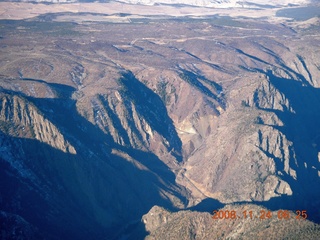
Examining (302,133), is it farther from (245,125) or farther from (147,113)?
(147,113)

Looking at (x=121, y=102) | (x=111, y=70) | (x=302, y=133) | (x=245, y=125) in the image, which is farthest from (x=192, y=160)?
(x=111, y=70)
